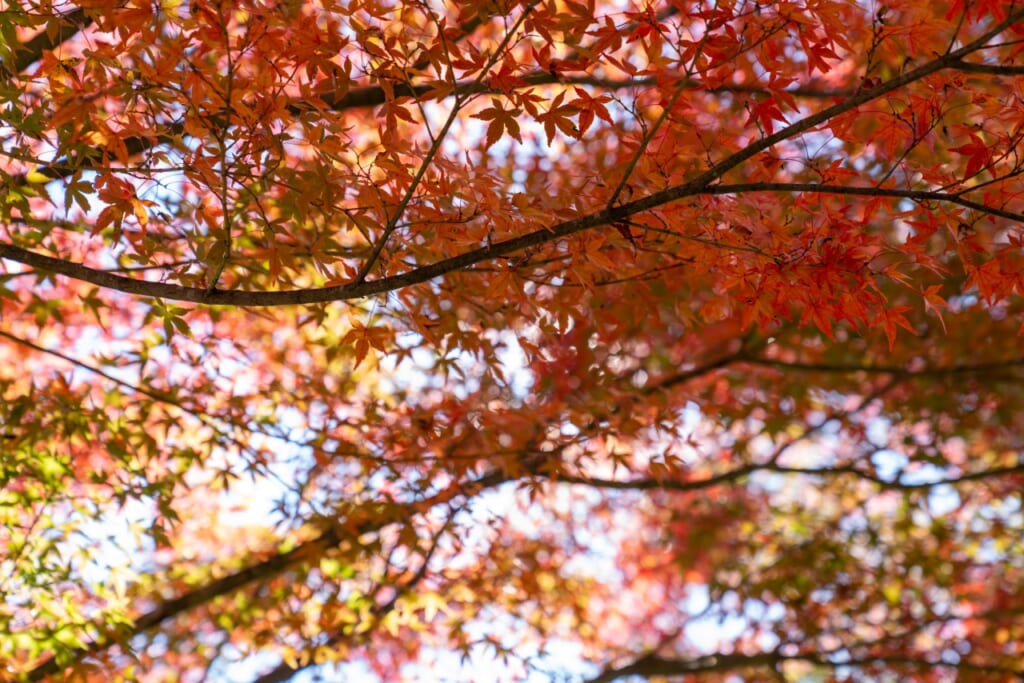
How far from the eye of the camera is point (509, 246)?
2246 millimetres

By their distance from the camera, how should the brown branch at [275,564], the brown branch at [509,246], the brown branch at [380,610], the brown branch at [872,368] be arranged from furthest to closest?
the brown branch at [872,368] < the brown branch at [380,610] < the brown branch at [275,564] < the brown branch at [509,246]

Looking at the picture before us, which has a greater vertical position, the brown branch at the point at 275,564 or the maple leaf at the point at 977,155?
the brown branch at the point at 275,564

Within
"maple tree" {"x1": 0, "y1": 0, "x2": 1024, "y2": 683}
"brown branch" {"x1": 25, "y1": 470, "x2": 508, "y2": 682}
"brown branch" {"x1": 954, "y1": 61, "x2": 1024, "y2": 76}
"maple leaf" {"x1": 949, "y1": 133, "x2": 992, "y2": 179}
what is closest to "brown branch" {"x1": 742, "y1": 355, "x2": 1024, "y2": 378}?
"maple tree" {"x1": 0, "y1": 0, "x2": 1024, "y2": 683}

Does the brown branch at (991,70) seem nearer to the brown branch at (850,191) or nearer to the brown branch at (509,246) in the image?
the brown branch at (509,246)

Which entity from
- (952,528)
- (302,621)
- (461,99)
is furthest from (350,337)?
(952,528)

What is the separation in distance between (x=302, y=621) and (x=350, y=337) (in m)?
2.38

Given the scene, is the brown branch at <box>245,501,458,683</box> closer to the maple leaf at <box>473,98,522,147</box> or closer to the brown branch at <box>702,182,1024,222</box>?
the maple leaf at <box>473,98,522,147</box>

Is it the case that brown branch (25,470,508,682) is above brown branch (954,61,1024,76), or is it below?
above

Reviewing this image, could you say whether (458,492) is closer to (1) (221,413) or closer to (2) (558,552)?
(1) (221,413)

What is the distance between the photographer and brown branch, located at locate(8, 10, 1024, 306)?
1999 mm

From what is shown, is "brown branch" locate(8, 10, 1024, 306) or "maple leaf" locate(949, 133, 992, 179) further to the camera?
"maple leaf" locate(949, 133, 992, 179)

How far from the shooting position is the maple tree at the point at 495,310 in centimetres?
243

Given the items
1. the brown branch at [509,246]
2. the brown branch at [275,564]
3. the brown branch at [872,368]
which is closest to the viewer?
the brown branch at [509,246]

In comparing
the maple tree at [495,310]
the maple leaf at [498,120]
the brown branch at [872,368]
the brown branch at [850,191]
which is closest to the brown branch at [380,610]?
the maple tree at [495,310]
